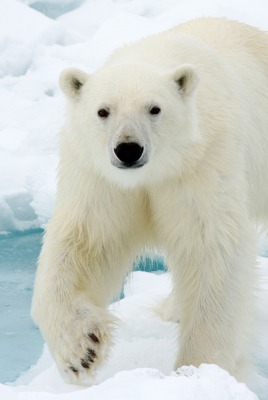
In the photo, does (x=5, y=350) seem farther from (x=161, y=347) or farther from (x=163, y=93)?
(x=163, y=93)

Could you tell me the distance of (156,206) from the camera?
290cm

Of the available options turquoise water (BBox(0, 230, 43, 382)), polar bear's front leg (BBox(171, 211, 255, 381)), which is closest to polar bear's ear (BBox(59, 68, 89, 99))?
polar bear's front leg (BBox(171, 211, 255, 381))

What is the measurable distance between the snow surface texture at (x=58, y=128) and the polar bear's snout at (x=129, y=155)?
27.0 inches

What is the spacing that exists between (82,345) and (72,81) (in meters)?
0.92

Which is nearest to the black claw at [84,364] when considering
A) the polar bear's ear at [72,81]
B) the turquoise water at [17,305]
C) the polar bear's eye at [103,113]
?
the polar bear's eye at [103,113]

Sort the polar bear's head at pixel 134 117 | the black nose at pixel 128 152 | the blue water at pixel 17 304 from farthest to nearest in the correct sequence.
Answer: the blue water at pixel 17 304 → the polar bear's head at pixel 134 117 → the black nose at pixel 128 152

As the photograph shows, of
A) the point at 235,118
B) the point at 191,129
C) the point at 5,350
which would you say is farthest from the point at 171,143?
the point at 5,350

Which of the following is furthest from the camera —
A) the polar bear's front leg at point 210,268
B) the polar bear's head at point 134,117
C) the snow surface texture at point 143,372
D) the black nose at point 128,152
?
the polar bear's front leg at point 210,268

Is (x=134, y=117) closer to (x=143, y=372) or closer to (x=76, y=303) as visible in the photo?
(x=76, y=303)

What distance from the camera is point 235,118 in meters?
3.02

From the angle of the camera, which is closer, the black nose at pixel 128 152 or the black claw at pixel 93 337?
the black nose at pixel 128 152

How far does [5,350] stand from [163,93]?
2093 mm

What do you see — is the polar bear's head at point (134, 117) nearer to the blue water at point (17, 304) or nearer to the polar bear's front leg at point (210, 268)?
the polar bear's front leg at point (210, 268)

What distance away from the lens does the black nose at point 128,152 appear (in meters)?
2.45
